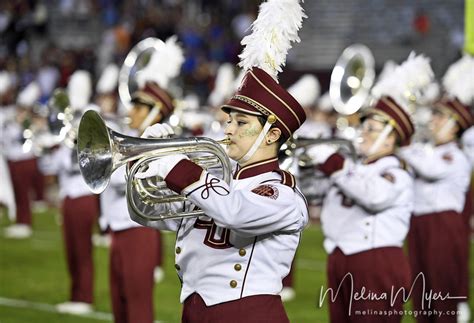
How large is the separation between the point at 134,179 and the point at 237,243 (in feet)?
1.63

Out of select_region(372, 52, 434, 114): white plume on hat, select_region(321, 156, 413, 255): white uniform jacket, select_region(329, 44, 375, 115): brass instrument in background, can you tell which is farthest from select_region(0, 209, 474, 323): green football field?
select_region(321, 156, 413, 255): white uniform jacket

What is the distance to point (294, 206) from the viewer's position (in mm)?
3846

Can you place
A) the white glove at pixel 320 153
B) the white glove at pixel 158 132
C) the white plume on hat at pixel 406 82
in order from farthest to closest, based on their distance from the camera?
the white plume on hat at pixel 406 82 < the white glove at pixel 320 153 < the white glove at pixel 158 132

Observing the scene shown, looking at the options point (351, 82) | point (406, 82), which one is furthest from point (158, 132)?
point (351, 82)

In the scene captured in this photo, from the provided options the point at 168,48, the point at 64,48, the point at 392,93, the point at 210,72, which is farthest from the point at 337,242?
the point at 64,48

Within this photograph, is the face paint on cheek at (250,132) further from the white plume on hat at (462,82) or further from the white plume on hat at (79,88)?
the white plume on hat at (79,88)

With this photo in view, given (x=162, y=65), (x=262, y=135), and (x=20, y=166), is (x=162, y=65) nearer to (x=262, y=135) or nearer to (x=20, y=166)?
(x=262, y=135)

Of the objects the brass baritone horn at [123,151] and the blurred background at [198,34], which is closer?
the brass baritone horn at [123,151]

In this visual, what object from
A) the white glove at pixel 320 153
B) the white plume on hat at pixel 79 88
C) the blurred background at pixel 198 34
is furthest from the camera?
the blurred background at pixel 198 34

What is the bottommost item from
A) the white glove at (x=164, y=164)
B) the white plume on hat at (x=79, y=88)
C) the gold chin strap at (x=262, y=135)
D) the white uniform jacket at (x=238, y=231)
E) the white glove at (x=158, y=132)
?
the white uniform jacket at (x=238, y=231)

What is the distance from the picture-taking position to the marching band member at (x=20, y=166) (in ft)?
44.0

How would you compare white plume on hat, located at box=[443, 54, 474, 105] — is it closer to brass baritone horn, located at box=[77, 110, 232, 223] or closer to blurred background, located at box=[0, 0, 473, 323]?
brass baritone horn, located at box=[77, 110, 232, 223]

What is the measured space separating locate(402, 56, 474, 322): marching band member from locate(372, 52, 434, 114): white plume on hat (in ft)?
3.09

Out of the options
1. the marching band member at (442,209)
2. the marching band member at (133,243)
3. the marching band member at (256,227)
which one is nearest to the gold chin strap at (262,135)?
the marching band member at (256,227)
